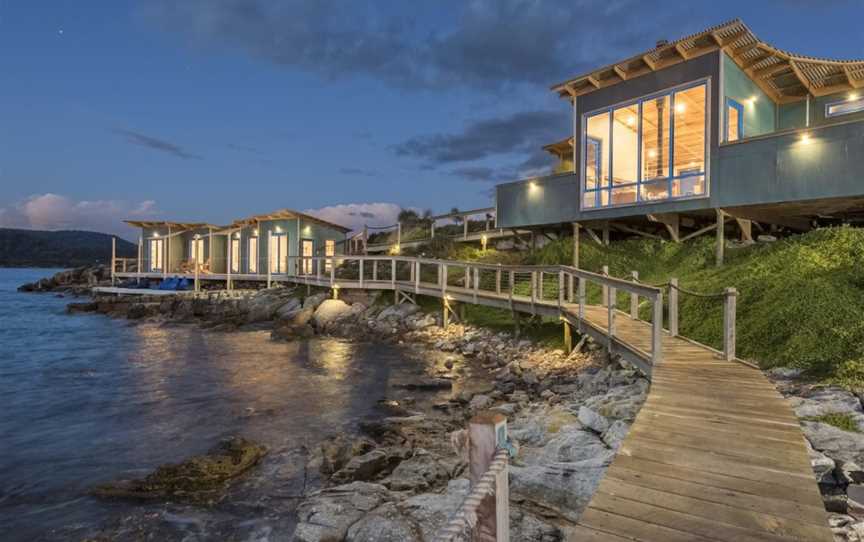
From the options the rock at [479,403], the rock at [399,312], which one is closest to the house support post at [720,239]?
the rock at [479,403]

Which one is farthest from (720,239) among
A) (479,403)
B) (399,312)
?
(399,312)

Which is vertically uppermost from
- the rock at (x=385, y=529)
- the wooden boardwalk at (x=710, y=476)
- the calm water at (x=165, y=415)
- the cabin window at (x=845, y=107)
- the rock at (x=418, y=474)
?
the cabin window at (x=845, y=107)

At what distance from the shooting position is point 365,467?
6.58 m

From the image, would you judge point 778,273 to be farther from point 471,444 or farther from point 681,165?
point 471,444

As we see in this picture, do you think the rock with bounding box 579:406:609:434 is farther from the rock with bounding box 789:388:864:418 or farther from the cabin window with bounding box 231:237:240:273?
the cabin window with bounding box 231:237:240:273

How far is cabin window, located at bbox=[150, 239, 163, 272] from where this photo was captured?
3759 centimetres

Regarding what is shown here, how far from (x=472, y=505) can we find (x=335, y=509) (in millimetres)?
3562

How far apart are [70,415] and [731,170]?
17381 millimetres

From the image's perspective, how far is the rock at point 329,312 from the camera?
67.5ft

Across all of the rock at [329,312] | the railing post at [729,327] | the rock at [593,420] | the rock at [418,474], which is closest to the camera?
the rock at [418,474]

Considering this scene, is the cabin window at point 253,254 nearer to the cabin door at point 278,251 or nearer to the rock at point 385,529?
the cabin door at point 278,251

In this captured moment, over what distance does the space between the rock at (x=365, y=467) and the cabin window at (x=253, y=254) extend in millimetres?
29180

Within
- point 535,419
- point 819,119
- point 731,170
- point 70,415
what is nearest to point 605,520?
point 535,419

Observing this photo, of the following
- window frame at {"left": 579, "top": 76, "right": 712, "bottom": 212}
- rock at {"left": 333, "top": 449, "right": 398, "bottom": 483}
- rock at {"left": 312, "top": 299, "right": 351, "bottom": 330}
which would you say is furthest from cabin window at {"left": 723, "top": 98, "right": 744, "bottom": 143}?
rock at {"left": 312, "top": 299, "right": 351, "bottom": 330}
